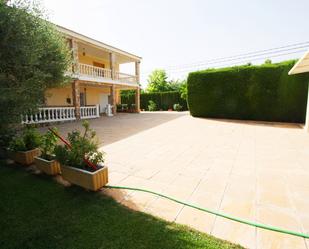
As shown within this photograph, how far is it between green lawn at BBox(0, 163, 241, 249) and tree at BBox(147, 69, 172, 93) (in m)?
30.8

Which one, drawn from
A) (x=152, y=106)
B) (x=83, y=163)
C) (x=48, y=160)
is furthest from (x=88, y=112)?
(x=83, y=163)

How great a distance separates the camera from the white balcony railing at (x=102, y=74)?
1287cm

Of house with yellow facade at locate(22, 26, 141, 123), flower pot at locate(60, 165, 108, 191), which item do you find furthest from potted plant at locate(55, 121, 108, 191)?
house with yellow facade at locate(22, 26, 141, 123)

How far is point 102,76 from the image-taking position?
48.3 ft

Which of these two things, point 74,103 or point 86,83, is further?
point 86,83

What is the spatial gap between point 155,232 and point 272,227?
1.33 meters

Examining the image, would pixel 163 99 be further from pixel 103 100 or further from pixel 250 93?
pixel 250 93

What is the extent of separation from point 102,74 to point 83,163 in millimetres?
12887

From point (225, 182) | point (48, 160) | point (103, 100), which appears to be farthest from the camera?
point (103, 100)

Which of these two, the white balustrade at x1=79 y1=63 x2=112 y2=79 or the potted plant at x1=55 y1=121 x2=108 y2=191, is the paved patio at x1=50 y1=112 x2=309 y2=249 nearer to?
the potted plant at x1=55 y1=121 x2=108 y2=191

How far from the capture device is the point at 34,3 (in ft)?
13.1

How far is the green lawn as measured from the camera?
1.91m

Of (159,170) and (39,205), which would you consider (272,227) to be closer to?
(159,170)

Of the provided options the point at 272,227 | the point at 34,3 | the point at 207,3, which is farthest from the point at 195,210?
the point at 207,3
